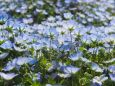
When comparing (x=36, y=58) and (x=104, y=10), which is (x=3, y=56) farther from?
(x=104, y=10)

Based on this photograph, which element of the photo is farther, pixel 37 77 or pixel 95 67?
pixel 95 67

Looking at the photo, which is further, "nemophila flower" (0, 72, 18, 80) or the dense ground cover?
the dense ground cover

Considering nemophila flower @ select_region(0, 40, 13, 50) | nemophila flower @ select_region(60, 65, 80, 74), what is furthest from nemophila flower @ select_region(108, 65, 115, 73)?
nemophila flower @ select_region(0, 40, 13, 50)

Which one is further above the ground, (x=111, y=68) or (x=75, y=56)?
(x=75, y=56)

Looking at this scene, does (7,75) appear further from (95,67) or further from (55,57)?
(95,67)

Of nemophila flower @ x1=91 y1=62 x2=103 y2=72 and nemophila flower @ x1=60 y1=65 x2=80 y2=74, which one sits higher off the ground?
nemophila flower @ x1=60 y1=65 x2=80 y2=74

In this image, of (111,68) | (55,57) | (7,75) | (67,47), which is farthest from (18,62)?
(111,68)

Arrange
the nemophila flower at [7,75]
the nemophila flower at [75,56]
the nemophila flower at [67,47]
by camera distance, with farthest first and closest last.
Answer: the nemophila flower at [67,47], the nemophila flower at [75,56], the nemophila flower at [7,75]

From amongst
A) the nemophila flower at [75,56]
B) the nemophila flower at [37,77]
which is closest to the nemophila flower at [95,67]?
the nemophila flower at [75,56]

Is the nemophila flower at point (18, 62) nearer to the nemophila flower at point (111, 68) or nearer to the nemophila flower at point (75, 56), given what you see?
the nemophila flower at point (75, 56)

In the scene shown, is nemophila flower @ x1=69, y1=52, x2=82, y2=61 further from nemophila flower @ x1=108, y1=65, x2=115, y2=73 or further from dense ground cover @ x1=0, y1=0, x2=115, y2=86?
nemophila flower @ x1=108, y1=65, x2=115, y2=73

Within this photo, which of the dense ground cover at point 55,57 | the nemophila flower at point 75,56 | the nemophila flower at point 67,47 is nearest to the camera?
the dense ground cover at point 55,57
